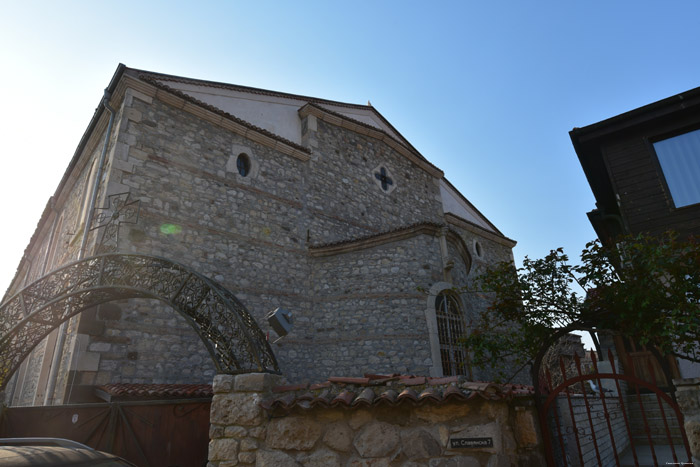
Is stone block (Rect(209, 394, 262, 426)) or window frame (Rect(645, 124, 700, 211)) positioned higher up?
window frame (Rect(645, 124, 700, 211))

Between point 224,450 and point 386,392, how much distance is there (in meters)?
1.85

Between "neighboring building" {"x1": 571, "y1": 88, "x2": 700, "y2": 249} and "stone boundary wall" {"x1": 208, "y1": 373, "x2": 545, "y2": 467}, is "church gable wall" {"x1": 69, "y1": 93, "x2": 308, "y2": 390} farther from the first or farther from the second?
"neighboring building" {"x1": 571, "y1": 88, "x2": 700, "y2": 249}

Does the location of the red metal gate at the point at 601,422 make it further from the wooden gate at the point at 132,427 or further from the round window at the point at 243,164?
the round window at the point at 243,164

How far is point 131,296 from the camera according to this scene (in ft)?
19.9

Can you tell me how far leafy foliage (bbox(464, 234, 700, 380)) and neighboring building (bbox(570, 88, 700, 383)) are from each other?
312 centimetres

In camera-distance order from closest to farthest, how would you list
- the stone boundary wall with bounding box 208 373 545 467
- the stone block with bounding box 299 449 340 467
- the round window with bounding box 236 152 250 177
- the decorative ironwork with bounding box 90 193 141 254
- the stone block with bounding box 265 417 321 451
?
the stone boundary wall with bounding box 208 373 545 467 < the stone block with bounding box 299 449 340 467 < the stone block with bounding box 265 417 321 451 < the decorative ironwork with bounding box 90 193 141 254 < the round window with bounding box 236 152 250 177

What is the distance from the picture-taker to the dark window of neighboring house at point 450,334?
30.8ft

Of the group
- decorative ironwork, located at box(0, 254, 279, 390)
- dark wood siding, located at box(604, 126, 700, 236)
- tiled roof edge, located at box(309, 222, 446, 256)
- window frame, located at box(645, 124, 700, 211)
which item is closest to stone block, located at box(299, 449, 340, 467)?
decorative ironwork, located at box(0, 254, 279, 390)

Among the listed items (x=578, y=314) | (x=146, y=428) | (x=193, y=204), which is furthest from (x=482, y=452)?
(x=193, y=204)

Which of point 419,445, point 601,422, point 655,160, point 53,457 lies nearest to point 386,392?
point 419,445

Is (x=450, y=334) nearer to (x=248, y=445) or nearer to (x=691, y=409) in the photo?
(x=248, y=445)

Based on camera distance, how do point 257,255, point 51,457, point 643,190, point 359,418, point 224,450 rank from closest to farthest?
point 51,457, point 359,418, point 224,450, point 643,190, point 257,255

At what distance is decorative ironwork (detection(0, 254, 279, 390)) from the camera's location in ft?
16.2

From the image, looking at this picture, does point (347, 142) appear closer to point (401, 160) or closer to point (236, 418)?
point (401, 160)
